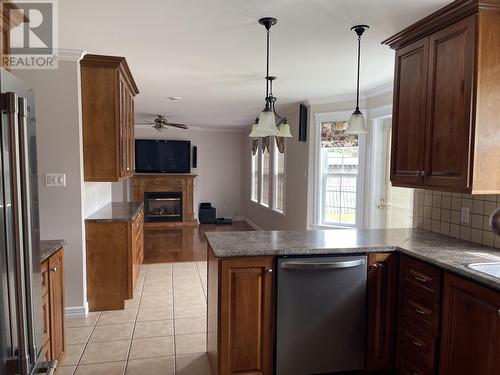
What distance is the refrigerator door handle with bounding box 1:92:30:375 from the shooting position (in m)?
1.10

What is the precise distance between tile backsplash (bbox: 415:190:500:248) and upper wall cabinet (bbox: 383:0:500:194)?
0.39m

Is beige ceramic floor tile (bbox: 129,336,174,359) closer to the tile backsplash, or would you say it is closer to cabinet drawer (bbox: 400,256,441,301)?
cabinet drawer (bbox: 400,256,441,301)

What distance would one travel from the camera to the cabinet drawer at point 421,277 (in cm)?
205

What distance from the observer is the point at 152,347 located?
112 inches

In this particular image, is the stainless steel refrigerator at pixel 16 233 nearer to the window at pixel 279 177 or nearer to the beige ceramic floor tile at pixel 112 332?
the beige ceramic floor tile at pixel 112 332

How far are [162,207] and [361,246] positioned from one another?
6.80m

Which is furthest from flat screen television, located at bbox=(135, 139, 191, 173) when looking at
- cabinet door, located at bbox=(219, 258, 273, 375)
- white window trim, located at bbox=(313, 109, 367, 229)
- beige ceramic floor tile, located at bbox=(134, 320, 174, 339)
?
→ cabinet door, located at bbox=(219, 258, 273, 375)

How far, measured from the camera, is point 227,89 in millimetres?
4477

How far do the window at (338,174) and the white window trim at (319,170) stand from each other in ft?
0.14

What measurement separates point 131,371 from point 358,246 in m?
1.77

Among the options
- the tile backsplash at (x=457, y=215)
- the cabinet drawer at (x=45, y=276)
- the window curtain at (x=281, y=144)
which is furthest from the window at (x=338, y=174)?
the cabinet drawer at (x=45, y=276)

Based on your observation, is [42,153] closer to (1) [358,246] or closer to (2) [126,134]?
(2) [126,134]

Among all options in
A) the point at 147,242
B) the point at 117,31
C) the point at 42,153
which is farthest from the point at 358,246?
the point at 147,242

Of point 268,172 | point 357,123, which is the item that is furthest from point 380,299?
point 268,172
